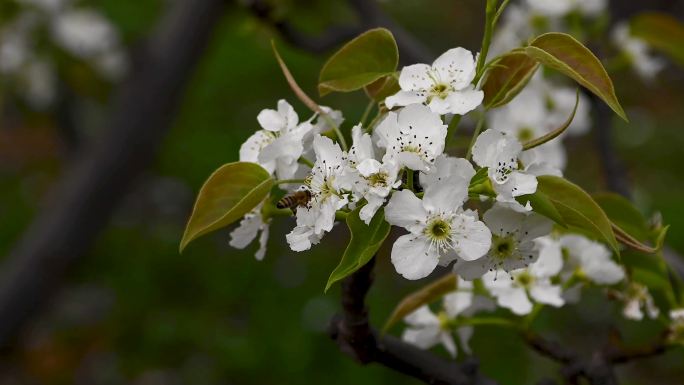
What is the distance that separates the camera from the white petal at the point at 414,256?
0.99m

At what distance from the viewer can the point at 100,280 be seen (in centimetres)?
424

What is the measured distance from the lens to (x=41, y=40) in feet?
10.5

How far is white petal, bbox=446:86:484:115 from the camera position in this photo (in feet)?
3.25

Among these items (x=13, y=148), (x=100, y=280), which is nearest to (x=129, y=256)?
(x=100, y=280)

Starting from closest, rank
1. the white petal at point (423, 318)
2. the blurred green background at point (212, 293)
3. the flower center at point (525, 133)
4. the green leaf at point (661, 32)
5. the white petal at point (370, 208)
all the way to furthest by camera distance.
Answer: the white petal at point (370, 208) < the white petal at point (423, 318) < the flower center at point (525, 133) < the green leaf at point (661, 32) < the blurred green background at point (212, 293)

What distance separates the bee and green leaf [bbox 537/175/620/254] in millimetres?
261

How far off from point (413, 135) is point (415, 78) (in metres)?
0.10

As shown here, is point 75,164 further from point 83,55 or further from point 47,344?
point 47,344

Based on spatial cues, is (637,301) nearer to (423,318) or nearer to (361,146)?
(423,318)

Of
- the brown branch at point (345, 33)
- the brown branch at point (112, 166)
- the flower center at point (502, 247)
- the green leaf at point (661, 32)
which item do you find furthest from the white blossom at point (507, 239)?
the brown branch at point (112, 166)

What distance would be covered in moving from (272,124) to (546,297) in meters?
0.46

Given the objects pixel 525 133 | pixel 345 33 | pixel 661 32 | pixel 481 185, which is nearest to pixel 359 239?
pixel 481 185

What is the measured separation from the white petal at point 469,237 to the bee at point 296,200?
6.8 inches

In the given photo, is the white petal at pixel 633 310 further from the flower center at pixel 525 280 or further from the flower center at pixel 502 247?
the flower center at pixel 502 247
